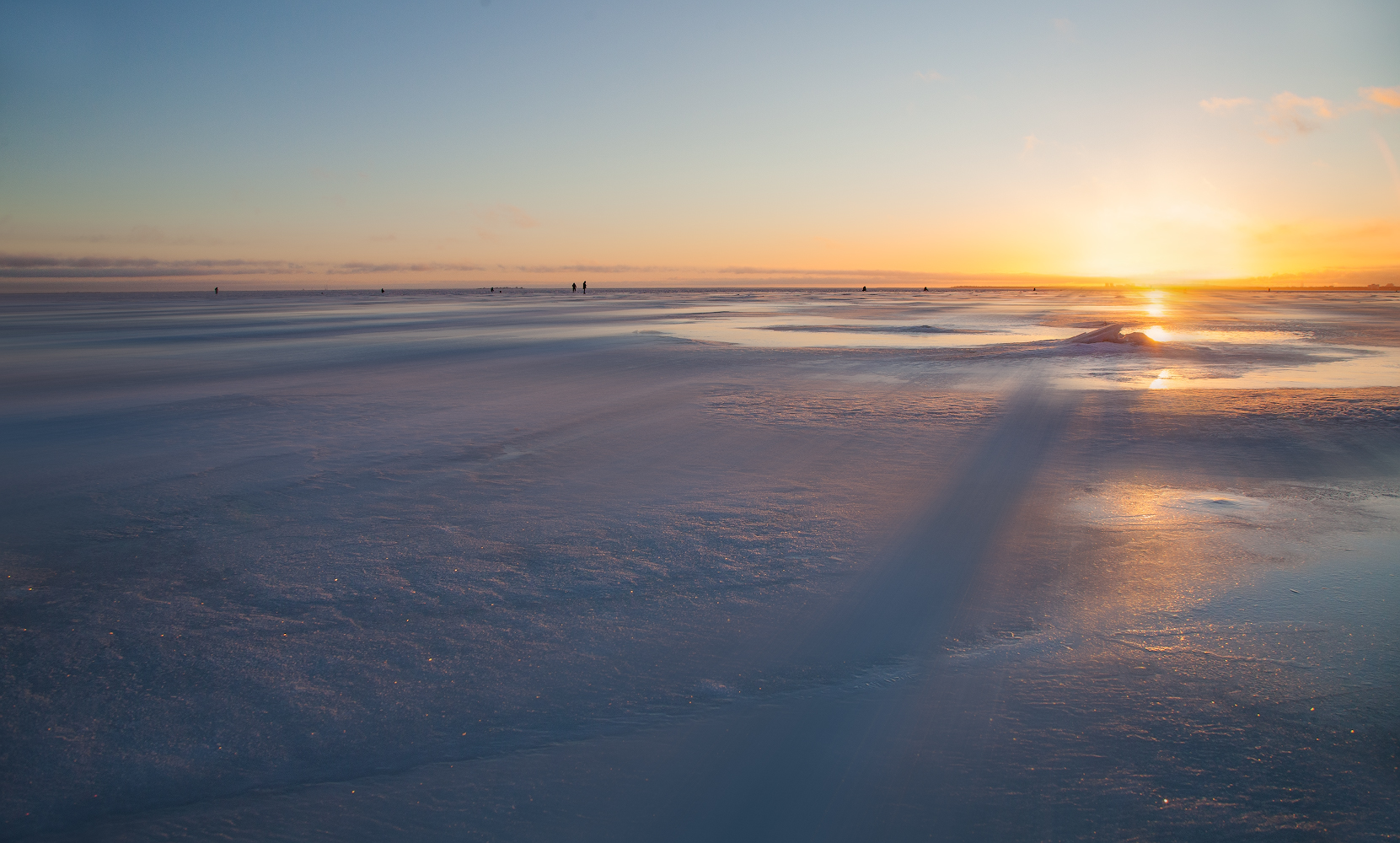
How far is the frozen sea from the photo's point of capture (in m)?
2.53

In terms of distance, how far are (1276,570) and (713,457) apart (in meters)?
4.32

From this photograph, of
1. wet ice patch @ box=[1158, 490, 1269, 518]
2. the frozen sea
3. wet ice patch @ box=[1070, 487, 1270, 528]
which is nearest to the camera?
the frozen sea

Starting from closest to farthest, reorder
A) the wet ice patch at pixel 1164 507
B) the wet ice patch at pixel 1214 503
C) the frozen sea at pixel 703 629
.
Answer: the frozen sea at pixel 703 629
the wet ice patch at pixel 1164 507
the wet ice patch at pixel 1214 503

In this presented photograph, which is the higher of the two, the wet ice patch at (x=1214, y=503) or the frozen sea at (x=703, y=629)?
the wet ice patch at (x=1214, y=503)

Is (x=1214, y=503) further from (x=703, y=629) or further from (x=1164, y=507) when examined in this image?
(x=703, y=629)

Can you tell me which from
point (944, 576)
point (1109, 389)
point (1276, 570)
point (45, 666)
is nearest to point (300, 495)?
point (45, 666)

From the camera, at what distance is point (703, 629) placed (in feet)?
12.1

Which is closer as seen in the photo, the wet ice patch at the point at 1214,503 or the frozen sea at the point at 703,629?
the frozen sea at the point at 703,629

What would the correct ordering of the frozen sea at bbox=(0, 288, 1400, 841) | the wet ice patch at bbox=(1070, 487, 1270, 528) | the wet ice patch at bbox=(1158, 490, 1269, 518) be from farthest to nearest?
the wet ice patch at bbox=(1158, 490, 1269, 518), the wet ice patch at bbox=(1070, 487, 1270, 528), the frozen sea at bbox=(0, 288, 1400, 841)

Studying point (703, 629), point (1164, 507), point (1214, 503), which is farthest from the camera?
point (1214, 503)

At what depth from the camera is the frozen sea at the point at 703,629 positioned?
253 cm

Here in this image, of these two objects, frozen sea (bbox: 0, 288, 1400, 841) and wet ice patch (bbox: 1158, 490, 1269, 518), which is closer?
frozen sea (bbox: 0, 288, 1400, 841)

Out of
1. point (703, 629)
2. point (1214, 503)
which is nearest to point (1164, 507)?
point (1214, 503)

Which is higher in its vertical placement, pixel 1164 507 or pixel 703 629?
pixel 1164 507
